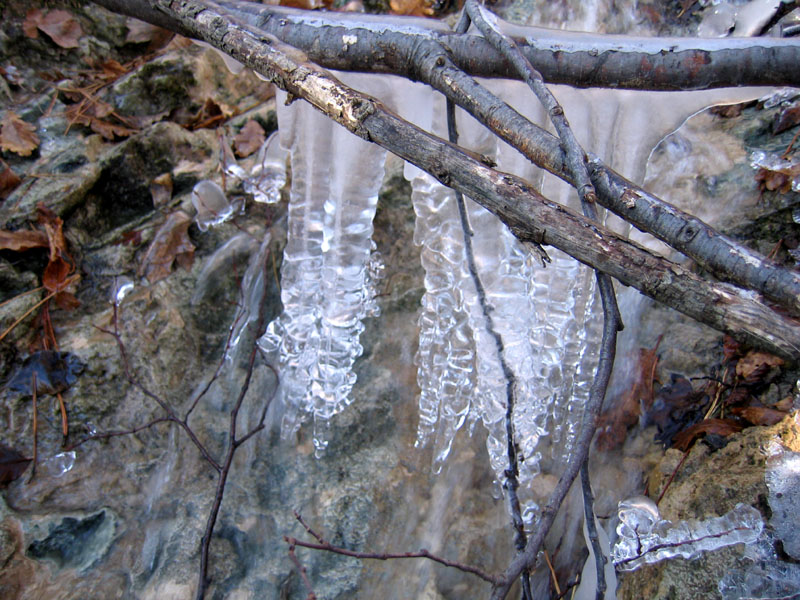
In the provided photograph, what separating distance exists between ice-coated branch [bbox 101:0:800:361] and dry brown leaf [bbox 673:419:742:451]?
0.81 metres

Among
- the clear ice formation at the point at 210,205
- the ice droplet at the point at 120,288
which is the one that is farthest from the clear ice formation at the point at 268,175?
the ice droplet at the point at 120,288

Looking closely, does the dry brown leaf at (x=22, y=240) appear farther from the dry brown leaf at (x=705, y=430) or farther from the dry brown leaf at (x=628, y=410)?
the dry brown leaf at (x=705, y=430)

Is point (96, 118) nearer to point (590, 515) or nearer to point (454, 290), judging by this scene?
point (454, 290)

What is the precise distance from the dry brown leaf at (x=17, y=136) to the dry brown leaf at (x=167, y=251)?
726 millimetres

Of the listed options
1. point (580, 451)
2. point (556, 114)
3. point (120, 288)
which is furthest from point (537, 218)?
point (120, 288)

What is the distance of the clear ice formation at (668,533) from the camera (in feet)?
4.97

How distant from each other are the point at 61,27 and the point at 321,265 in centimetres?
202

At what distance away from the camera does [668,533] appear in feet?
5.32

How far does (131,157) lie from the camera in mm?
2662

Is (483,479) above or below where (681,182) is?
below

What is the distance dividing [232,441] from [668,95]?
181 cm

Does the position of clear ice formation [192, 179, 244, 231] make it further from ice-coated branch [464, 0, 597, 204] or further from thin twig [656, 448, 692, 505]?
thin twig [656, 448, 692, 505]

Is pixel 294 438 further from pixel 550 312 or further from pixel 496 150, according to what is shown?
Result: pixel 496 150

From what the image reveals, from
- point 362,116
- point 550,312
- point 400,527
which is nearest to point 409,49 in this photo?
point 362,116
